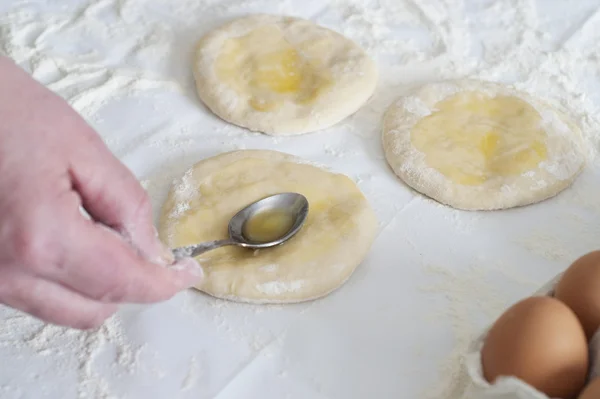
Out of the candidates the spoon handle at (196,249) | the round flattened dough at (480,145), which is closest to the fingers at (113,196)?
the spoon handle at (196,249)

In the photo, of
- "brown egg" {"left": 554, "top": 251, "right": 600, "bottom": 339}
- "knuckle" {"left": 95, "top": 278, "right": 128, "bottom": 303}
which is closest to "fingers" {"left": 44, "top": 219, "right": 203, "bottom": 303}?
"knuckle" {"left": 95, "top": 278, "right": 128, "bottom": 303}

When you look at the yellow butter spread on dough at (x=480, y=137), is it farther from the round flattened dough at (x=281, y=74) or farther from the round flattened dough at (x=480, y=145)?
the round flattened dough at (x=281, y=74)

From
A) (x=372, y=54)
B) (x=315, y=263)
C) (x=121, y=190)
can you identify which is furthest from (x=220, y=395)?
(x=372, y=54)

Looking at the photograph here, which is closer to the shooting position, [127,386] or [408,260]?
[127,386]

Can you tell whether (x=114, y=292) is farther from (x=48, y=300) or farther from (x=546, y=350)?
(x=546, y=350)

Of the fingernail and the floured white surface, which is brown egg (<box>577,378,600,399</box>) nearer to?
the floured white surface

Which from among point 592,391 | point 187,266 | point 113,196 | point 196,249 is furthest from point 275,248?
point 592,391

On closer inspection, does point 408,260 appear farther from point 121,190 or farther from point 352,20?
point 352,20
